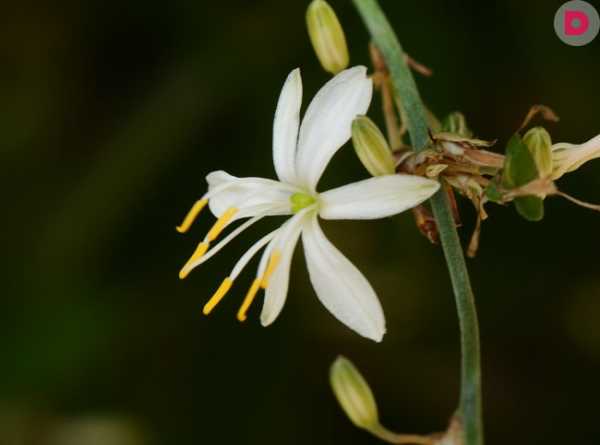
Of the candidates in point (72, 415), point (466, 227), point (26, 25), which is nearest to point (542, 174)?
point (466, 227)

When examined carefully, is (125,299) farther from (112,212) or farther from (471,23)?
(471,23)

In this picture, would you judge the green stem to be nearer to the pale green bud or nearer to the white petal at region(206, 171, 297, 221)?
the pale green bud

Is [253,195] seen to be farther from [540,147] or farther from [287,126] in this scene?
[540,147]

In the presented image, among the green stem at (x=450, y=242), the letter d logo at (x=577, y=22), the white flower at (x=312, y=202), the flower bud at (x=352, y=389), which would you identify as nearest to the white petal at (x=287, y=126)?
the white flower at (x=312, y=202)

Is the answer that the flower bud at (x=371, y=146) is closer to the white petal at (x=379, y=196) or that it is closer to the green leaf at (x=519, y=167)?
the white petal at (x=379, y=196)

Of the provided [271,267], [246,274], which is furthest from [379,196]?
[246,274]
